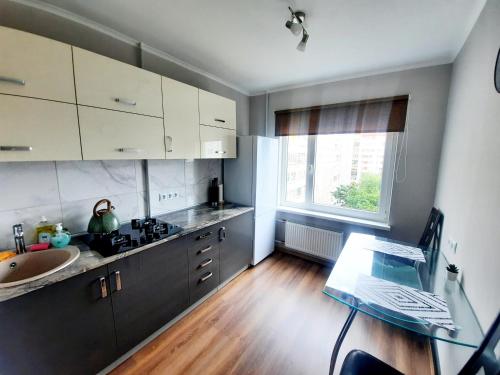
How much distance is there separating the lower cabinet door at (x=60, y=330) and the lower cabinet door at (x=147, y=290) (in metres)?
0.07

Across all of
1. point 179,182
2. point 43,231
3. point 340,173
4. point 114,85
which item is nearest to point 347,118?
point 340,173

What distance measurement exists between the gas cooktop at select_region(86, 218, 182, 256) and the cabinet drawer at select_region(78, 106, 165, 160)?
22.4 inches

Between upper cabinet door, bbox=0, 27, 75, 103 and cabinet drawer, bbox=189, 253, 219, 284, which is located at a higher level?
upper cabinet door, bbox=0, 27, 75, 103

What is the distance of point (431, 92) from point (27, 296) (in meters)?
3.40

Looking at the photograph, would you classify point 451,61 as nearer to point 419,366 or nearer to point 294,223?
point 294,223

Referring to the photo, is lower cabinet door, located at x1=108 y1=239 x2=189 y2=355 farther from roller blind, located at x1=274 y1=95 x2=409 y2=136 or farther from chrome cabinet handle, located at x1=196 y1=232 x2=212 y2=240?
roller blind, located at x1=274 y1=95 x2=409 y2=136

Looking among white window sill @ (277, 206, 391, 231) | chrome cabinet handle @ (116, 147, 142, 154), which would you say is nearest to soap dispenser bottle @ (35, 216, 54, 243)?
chrome cabinet handle @ (116, 147, 142, 154)

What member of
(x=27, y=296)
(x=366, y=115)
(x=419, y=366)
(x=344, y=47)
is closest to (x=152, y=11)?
(x=344, y=47)

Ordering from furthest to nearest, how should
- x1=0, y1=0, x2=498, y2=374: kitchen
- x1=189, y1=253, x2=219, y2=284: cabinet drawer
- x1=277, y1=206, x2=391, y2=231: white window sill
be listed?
x1=277, y1=206, x2=391, y2=231: white window sill < x1=189, y1=253, x2=219, y2=284: cabinet drawer < x1=0, y1=0, x2=498, y2=374: kitchen

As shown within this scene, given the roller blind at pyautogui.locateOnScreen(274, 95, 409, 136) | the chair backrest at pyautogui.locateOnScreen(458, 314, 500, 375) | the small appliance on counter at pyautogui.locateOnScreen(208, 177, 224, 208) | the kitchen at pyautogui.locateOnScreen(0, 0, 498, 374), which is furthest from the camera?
the small appliance on counter at pyautogui.locateOnScreen(208, 177, 224, 208)

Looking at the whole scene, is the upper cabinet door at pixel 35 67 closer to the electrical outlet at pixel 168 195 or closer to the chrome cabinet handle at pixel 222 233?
the electrical outlet at pixel 168 195

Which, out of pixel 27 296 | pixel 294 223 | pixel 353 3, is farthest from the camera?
pixel 294 223

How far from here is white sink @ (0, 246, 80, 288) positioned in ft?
3.92

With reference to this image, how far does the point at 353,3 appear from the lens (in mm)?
1307
